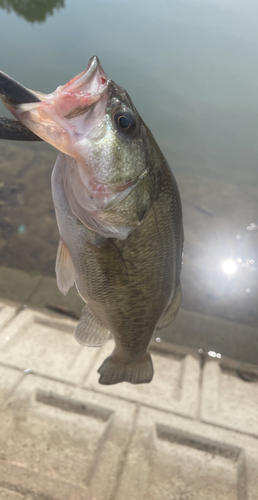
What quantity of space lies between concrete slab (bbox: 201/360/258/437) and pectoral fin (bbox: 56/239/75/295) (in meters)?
1.71

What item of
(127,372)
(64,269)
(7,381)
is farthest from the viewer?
(7,381)

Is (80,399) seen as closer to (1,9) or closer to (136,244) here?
(136,244)

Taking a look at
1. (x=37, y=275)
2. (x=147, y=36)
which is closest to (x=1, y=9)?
(x=147, y=36)

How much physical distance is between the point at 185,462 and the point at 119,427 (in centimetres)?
50

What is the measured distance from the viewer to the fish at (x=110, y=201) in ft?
2.71

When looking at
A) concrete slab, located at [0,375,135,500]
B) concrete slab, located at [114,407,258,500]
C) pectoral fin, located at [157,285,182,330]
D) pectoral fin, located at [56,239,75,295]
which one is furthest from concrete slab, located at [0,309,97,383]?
pectoral fin, located at [56,239,75,295]

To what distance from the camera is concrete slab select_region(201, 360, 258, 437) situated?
226 centimetres

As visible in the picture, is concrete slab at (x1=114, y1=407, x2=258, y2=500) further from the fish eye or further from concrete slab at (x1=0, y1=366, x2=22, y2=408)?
the fish eye

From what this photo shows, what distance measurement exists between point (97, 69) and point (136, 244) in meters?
0.54

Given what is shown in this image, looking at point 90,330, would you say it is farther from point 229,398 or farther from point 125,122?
point 229,398

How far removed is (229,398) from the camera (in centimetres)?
241

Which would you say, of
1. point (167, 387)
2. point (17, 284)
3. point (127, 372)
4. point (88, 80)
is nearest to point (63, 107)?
point (88, 80)

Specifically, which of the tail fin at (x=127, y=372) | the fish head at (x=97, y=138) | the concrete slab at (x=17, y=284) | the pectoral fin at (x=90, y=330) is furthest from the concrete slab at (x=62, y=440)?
the fish head at (x=97, y=138)

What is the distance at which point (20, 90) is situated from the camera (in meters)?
0.75
